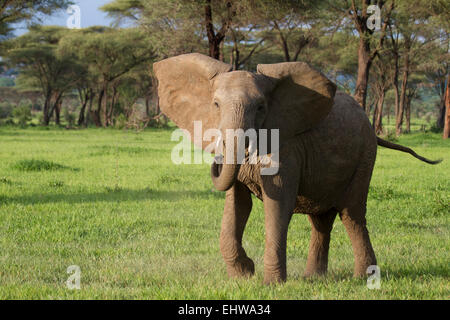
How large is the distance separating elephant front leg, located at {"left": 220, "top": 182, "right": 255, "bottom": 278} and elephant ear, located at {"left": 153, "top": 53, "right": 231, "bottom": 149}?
1.80 feet

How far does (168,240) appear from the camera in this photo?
7.17m

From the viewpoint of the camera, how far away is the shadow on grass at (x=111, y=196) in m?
10.1

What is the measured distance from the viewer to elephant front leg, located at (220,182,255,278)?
16.0 feet

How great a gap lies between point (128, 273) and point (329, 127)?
2344 mm

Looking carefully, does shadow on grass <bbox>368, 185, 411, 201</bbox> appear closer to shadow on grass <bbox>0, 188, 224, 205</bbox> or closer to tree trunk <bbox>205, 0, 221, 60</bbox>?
shadow on grass <bbox>0, 188, 224, 205</bbox>

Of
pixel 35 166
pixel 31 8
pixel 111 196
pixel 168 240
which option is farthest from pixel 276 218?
pixel 31 8

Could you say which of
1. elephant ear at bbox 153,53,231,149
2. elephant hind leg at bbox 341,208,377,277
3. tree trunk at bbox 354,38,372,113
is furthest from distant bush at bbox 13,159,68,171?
tree trunk at bbox 354,38,372,113

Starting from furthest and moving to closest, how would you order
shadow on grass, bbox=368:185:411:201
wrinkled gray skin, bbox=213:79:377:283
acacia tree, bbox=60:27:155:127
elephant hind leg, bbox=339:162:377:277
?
acacia tree, bbox=60:27:155:127, shadow on grass, bbox=368:185:411:201, elephant hind leg, bbox=339:162:377:277, wrinkled gray skin, bbox=213:79:377:283

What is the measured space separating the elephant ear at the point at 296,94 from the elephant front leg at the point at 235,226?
0.66 m

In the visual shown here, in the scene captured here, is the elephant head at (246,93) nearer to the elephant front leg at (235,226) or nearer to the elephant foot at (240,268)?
the elephant front leg at (235,226)

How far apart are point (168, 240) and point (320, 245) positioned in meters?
2.23

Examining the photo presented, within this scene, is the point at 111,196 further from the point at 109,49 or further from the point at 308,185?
the point at 109,49

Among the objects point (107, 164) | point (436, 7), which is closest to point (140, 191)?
point (107, 164)

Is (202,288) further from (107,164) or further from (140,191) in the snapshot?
(107,164)
